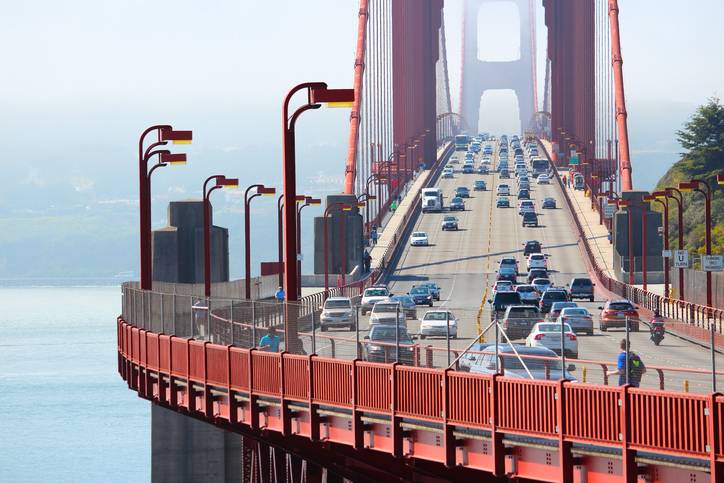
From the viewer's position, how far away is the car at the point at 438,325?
2714cm

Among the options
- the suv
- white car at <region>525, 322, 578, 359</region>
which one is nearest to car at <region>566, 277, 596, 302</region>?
the suv

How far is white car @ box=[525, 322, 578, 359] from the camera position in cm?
2409

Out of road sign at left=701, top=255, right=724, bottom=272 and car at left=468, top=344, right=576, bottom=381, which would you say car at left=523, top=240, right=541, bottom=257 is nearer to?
road sign at left=701, top=255, right=724, bottom=272

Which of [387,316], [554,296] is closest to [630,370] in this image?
[387,316]

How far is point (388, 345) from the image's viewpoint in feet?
88.3

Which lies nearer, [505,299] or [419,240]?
[505,299]

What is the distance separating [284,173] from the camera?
107 feet

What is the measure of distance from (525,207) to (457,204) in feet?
31.3

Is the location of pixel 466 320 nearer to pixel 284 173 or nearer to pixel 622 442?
pixel 284 173

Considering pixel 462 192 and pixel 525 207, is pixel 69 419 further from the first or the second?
pixel 462 192

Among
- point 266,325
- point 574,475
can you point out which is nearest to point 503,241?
point 266,325

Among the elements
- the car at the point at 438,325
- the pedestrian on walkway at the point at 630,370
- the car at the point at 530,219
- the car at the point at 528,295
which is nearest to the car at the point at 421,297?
the car at the point at 528,295

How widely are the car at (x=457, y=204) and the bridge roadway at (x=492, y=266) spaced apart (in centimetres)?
91

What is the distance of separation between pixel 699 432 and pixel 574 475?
2383mm
